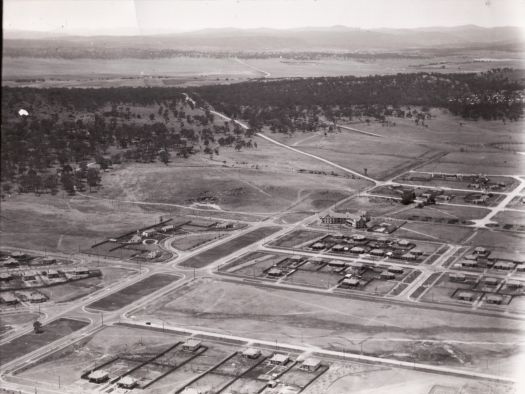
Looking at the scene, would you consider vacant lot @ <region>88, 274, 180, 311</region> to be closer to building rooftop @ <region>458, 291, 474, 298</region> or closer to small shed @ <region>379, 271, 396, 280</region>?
small shed @ <region>379, 271, 396, 280</region>

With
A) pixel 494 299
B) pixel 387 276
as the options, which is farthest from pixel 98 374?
pixel 494 299

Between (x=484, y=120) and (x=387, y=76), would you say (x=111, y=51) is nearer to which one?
(x=387, y=76)

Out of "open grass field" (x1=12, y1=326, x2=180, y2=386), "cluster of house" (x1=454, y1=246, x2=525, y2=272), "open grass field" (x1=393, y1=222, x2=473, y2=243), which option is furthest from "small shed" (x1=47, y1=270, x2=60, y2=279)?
"open grass field" (x1=393, y1=222, x2=473, y2=243)

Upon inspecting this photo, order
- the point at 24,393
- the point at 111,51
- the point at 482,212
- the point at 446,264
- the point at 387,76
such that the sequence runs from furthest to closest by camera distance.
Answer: the point at 111,51
the point at 387,76
the point at 482,212
the point at 446,264
the point at 24,393

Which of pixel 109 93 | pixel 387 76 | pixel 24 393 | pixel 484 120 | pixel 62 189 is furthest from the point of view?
pixel 387 76

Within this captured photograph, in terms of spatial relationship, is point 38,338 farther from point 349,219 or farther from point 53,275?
point 349,219

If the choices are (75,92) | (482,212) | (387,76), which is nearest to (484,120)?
(387,76)
